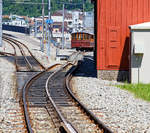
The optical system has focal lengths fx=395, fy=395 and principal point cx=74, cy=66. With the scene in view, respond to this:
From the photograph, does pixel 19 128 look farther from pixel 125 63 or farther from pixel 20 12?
pixel 20 12

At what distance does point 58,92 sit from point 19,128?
21.9 ft

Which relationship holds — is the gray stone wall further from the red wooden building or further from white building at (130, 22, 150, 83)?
white building at (130, 22, 150, 83)

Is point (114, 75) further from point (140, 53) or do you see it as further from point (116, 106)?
point (116, 106)

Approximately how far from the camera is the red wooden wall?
21.9 meters

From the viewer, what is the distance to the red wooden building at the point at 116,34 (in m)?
21.9

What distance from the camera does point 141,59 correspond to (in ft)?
66.8

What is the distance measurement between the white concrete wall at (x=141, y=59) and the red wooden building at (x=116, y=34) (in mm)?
1511

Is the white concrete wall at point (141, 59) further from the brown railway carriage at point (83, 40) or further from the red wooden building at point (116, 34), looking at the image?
the brown railway carriage at point (83, 40)

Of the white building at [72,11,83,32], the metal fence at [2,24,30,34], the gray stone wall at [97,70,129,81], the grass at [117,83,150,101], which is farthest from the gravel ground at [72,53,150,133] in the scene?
the metal fence at [2,24,30,34]

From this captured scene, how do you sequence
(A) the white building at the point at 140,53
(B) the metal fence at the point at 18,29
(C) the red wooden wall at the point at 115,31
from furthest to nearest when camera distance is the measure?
1. (B) the metal fence at the point at 18,29
2. (C) the red wooden wall at the point at 115,31
3. (A) the white building at the point at 140,53

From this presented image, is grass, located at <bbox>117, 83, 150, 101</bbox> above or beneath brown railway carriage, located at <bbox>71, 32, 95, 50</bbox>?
beneath

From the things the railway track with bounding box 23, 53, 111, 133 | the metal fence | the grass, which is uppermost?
the metal fence

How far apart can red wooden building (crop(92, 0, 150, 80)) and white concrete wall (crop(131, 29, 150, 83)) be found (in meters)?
1.51

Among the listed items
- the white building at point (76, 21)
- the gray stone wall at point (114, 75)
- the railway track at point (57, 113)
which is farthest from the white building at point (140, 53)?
the white building at point (76, 21)
